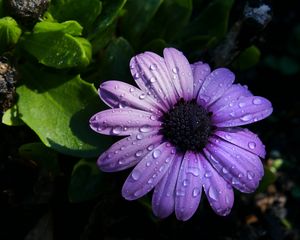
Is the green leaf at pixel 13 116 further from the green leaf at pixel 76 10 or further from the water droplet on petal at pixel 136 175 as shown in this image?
the water droplet on petal at pixel 136 175

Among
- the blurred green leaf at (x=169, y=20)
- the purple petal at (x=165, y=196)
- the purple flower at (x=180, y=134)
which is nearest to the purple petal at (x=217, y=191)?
the purple flower at (x=180, y=134)

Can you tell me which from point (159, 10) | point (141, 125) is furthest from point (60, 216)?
point (159, 10)

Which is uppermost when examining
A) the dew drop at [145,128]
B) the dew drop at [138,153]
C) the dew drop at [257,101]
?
the dew drop at [257,101]

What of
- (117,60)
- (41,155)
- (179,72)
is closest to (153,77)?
(179,72)

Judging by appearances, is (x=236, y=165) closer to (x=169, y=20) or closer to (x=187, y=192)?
(x=187, y=192)

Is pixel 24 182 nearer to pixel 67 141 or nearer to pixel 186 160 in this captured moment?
pixel 67 141

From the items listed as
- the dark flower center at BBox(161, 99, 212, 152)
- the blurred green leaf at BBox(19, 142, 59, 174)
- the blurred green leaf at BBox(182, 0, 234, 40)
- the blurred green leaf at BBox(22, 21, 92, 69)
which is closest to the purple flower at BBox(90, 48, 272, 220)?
the dark flower center at BBox(161, 99, 212, 152)
